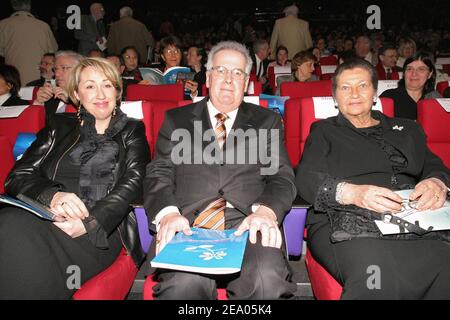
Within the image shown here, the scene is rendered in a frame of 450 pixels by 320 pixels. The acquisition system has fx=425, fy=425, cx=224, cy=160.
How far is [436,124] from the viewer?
270 cm

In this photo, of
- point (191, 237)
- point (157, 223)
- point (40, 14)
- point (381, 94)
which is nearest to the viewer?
point (191, 237)

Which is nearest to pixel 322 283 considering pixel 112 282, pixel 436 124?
pixel 112 282

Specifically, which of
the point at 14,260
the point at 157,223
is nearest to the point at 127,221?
the point at 157,223

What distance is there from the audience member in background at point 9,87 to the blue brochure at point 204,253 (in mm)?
2431

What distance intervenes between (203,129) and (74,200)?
0.69 metres

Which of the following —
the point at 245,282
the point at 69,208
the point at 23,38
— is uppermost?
the point at 23,38

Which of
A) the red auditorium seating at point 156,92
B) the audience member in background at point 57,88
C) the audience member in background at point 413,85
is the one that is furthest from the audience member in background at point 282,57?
the audience member in background at point 57,88

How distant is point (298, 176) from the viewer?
6.90 ft

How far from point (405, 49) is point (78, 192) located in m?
5.15

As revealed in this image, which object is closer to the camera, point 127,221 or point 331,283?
point 331,283

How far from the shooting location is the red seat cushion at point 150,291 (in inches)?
67.0

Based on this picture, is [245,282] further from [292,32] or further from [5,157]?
[292,32]

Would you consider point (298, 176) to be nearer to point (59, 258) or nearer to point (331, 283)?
point (331, 283)

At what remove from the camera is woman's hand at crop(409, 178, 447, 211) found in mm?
1852
